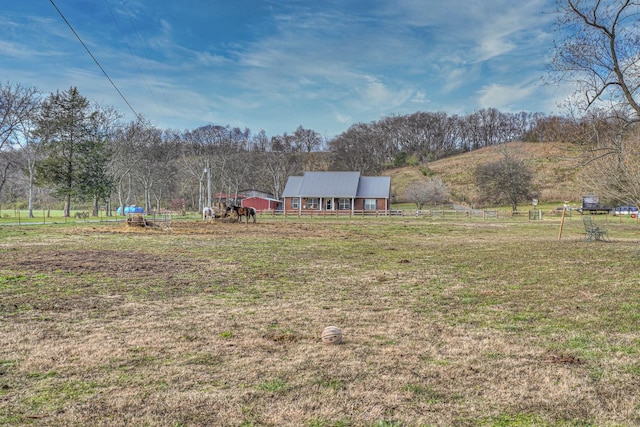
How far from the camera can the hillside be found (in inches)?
2619

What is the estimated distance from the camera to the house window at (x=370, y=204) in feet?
190

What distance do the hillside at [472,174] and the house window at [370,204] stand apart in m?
18.7

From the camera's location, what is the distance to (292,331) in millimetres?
5031

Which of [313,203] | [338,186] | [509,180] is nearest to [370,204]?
[338,186]

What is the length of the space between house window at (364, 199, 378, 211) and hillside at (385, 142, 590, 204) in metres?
18.7

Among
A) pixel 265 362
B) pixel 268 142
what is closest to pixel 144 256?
pixel 265 362

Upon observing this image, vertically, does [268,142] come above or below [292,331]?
above

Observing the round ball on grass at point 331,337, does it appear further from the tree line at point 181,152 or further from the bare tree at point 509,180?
the bare tree at point 509,180

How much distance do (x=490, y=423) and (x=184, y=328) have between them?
3556 mm

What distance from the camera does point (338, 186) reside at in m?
58.6

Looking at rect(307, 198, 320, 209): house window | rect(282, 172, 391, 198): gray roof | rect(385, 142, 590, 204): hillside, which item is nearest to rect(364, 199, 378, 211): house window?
rect(282, 172, 391, 198): gray roof

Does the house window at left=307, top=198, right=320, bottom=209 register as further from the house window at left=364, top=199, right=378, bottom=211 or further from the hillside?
the hillside

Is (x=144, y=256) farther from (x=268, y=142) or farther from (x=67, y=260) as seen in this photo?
(x=268, y=142)

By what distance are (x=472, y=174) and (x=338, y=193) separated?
37.1m
